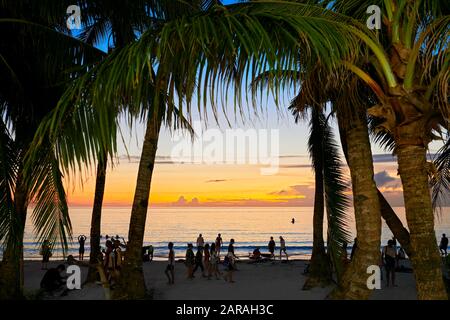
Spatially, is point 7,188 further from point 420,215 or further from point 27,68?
point 420,215

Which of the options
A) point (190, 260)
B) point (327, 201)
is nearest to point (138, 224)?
point (327, 201)

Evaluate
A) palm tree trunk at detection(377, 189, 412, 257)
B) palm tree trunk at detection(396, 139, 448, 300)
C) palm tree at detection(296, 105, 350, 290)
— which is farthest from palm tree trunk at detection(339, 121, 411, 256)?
palm tree trunk at detection(396, 139, 448, 300)

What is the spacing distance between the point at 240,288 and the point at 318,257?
2802mm

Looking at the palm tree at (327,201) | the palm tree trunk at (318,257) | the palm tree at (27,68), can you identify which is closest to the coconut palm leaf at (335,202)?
the palm tree at (327,201)

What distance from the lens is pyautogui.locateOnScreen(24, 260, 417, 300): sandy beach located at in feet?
49.0

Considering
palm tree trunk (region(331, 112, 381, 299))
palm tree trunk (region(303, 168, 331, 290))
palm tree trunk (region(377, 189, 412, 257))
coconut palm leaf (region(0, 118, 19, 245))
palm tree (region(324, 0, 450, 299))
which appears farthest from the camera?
palm tree trunk (region(303, 168, 331, 290))

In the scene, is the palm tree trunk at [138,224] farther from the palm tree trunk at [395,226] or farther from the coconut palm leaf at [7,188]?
the palm tree trunk at [395,226]

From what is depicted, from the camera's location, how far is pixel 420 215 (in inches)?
205

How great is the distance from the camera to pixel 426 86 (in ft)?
17.3

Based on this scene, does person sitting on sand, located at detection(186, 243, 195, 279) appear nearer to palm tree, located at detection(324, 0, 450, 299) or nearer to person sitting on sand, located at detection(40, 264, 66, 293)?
person sitting on sand, located at detection(40, 264, 66, 293)

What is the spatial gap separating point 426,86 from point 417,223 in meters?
1.42

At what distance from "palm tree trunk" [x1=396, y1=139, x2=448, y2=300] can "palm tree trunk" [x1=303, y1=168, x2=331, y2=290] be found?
1067 cm
